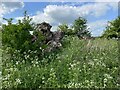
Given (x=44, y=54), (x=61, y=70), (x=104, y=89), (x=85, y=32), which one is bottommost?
(x=104, y=89)

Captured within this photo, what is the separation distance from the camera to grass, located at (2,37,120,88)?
822 centimetres

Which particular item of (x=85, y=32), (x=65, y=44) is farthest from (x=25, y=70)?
(x=85, y=32)

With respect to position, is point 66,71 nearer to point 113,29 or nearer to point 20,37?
point 20,37

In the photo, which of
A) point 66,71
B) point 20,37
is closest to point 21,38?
point 20,37

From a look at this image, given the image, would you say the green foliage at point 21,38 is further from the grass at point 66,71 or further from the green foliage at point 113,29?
the green foliage at point 113,29

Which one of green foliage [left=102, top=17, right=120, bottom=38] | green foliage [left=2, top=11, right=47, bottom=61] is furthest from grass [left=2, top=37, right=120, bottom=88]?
green foliage [left=102, top=17, right=120, bottom=38]

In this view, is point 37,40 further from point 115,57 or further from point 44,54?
point 115,57

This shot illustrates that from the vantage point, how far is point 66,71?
29.4 ft

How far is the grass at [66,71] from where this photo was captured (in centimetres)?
822

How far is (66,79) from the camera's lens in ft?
28.0

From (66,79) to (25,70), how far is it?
1314mm

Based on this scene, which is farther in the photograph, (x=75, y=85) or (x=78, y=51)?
(x=78, y=51)

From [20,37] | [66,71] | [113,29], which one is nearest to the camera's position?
[66,71]

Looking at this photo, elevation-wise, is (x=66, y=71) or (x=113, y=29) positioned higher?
(x=113, y=29)
